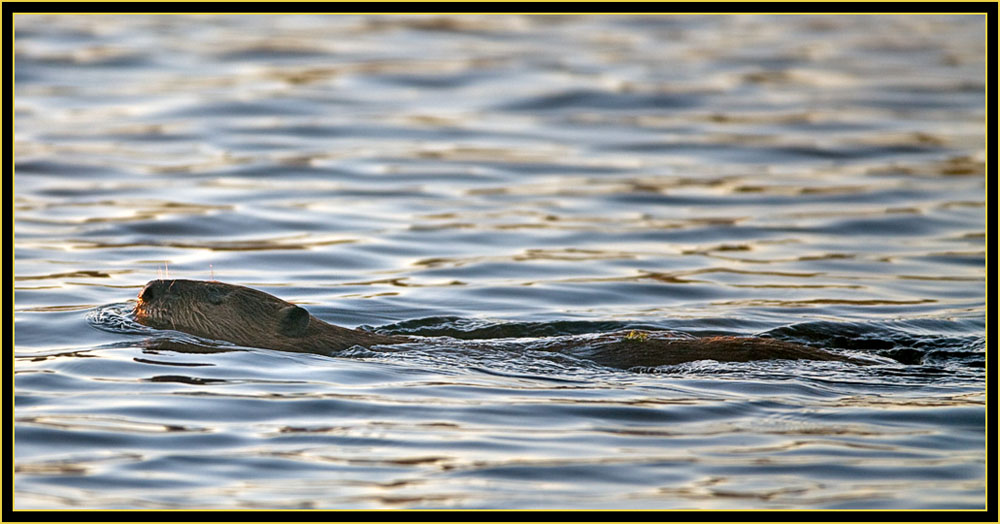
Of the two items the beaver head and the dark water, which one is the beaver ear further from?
the dark water

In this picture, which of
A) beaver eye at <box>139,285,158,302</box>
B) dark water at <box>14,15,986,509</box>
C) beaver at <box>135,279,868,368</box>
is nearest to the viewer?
dark water at <box>14,15,986,509</box>

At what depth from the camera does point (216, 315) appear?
321 inches

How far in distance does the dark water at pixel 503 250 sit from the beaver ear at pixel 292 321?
243 millimetres

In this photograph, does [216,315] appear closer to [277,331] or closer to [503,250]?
[277,331]

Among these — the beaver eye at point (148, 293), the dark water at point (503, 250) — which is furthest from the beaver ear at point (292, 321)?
the beaver eye at point (148, 293)

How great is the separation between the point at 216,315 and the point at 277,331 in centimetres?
36

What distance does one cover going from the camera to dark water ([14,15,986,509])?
6.10 metres

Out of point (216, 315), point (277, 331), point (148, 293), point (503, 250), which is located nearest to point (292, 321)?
point (277, 331)

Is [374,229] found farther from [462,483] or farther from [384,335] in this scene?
[462,483]

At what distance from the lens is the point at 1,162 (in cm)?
804

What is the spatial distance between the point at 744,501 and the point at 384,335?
10.8ft

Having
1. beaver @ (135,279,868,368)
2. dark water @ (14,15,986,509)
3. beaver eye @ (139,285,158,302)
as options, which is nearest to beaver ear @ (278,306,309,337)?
beaver @ (135,279,868,368)

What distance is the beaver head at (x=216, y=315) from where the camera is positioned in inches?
319

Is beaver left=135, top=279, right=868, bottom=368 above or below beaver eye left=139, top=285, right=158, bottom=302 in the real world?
below
